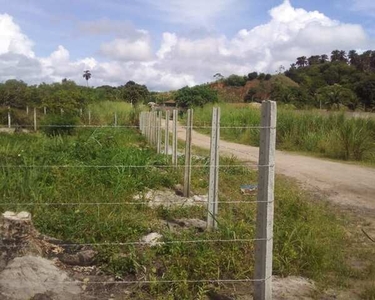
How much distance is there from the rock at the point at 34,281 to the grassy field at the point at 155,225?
1.28ft

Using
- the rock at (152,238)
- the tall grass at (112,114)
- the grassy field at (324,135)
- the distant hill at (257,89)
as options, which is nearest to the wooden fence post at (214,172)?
the rock at (152,238)

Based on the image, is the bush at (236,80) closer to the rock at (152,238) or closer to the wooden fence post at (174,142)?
the wooden fence post at (174,142)

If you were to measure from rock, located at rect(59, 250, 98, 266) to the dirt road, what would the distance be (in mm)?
4499

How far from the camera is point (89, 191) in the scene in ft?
18.8

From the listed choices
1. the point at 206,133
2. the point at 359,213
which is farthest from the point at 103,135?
the point at 206,133

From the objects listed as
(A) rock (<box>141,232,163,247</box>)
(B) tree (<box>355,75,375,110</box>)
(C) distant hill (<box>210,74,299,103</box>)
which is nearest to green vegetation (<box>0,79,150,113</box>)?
(C) distant hill (<box>210,74,299,103</box>)

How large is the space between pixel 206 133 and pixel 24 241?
18820 mm

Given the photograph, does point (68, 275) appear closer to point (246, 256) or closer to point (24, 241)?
point (24, 241)

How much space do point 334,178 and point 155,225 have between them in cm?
568

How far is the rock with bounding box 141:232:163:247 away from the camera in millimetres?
4311

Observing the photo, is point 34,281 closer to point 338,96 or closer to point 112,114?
point 112,114

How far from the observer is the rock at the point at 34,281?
3.44m

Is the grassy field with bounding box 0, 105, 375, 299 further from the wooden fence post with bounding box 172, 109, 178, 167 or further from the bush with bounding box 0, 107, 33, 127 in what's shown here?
the bush with bounding box 0, 107, 33, 127

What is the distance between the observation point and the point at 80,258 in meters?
4.05
